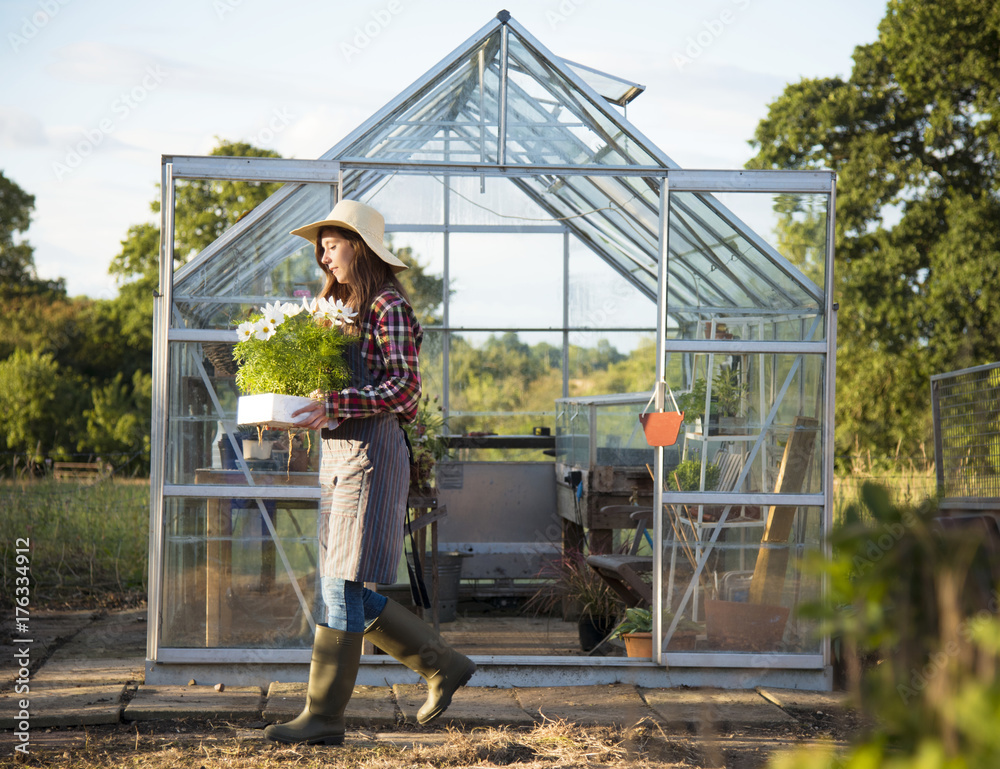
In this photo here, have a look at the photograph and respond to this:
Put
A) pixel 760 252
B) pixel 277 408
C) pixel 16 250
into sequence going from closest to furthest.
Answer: pixel 277 408 → pixel 760 252 → pixel 16 250

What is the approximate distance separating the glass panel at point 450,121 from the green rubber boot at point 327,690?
7.32ft

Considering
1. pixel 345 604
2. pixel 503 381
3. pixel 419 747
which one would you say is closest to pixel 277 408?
pixel 345 604

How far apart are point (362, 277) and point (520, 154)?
1.74 m

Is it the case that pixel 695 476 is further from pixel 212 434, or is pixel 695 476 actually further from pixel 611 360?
pixel 611 360

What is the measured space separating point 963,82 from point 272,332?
12275 mm

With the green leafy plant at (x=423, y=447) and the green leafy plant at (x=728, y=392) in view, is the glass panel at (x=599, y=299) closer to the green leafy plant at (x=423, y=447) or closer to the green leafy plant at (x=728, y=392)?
the green leafy plant at (x=423, y=447)

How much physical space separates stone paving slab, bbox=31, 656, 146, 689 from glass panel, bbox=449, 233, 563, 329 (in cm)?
435

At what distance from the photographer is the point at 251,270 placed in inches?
165

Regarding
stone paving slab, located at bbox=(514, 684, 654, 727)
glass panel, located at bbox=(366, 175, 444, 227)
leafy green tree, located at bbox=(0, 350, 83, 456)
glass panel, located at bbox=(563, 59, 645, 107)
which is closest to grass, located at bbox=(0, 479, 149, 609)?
glass panel, located at bbox=(366, 175, 444, 227)

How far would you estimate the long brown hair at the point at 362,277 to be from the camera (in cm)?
304

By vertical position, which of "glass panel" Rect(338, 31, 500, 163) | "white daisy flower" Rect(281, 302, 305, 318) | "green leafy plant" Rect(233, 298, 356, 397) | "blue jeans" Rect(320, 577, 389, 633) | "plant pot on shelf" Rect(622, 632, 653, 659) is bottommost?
"plant pot on shelf" Rect(622, 632, 653, 659)

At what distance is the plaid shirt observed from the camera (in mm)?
2861

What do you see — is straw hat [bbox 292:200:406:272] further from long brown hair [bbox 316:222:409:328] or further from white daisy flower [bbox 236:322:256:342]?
white daisy flower [bbox 236:322:256:342]

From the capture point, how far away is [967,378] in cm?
488
